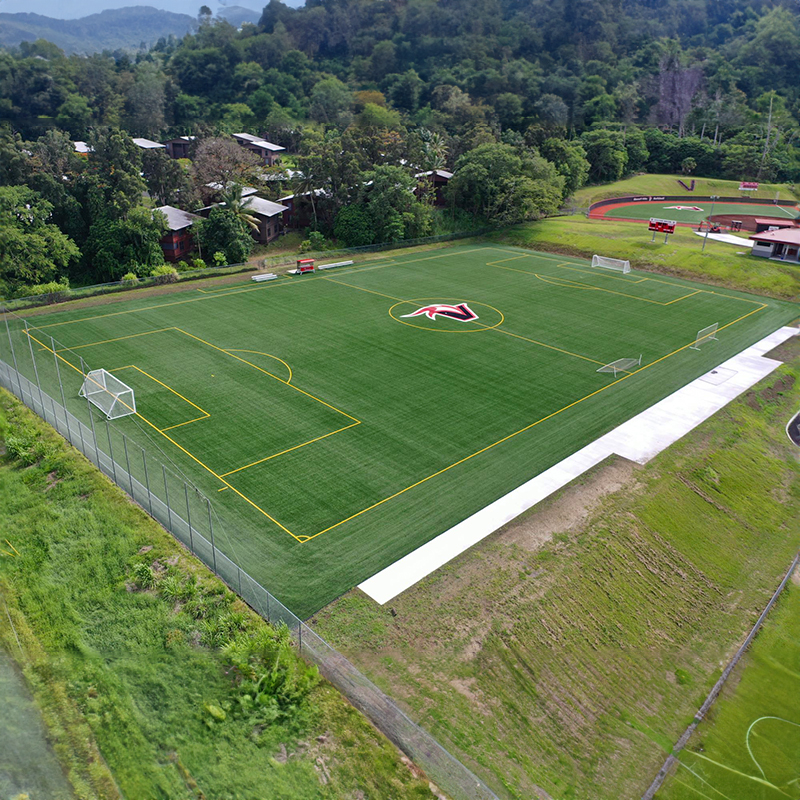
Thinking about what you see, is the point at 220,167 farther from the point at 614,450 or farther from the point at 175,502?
the point at 614,450

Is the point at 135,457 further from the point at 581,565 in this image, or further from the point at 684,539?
the point at 684,539

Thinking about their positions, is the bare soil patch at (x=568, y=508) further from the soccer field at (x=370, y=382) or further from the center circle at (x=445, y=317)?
the center circle at (x=445, y=317)

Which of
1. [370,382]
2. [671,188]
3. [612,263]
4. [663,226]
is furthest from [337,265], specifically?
[671,188]

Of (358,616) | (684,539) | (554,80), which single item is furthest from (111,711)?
(554,80)

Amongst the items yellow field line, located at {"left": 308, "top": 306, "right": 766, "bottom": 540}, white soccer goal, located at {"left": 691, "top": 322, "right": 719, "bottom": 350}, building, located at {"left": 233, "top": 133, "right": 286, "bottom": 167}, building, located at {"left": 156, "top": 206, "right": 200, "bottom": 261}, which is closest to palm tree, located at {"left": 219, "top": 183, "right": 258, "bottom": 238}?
building, located at {"left": 156, "top": 206, "right": 200, "bottom": 261}

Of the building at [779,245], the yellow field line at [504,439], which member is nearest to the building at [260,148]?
the building at [779,245]

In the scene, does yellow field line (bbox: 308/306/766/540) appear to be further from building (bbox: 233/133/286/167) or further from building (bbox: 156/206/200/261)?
building (bbox: 233/133/286/167)
